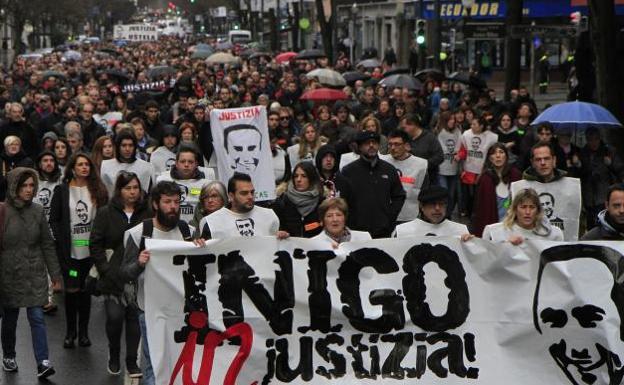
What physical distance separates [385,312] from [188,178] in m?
3.62

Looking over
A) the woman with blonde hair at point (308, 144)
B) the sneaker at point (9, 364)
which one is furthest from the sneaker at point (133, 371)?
the woman with blonde hair at point (308, 144)

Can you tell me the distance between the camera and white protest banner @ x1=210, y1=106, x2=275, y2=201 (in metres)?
12.7

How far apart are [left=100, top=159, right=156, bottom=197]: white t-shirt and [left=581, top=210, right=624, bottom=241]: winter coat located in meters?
4.49

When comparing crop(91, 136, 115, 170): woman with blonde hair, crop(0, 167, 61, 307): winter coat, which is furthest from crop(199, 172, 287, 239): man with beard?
crop(91, 136, 115, 170): woman with blonde hair

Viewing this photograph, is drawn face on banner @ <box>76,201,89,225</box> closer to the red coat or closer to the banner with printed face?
the banner with printed face

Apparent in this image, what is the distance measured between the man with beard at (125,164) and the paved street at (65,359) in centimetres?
126

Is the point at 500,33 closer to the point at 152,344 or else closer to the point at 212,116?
the point at 212,116

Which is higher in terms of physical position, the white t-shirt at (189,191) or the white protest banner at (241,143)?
the white protest banner at (241,143)

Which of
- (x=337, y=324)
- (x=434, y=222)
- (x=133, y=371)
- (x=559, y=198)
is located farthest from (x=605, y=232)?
(x=133, y=371)

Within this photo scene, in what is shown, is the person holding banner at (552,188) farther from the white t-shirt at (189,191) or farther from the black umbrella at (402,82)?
the black umbrella at (402,82)

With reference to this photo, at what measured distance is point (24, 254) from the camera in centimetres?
934

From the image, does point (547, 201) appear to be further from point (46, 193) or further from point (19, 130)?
point (19, 130)

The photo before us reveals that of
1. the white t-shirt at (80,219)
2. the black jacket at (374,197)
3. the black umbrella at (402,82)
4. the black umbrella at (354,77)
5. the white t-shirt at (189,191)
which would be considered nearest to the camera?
the white t-shirt at (80,219)

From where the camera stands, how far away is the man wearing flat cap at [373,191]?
11.0 meters
